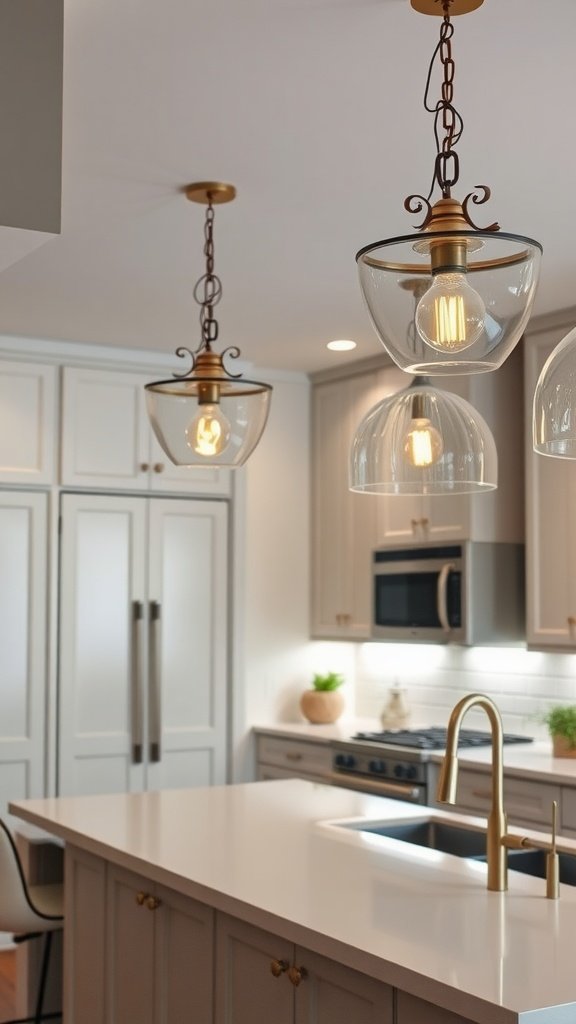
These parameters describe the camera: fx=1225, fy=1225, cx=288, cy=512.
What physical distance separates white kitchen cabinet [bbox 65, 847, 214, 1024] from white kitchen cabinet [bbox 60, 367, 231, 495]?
2460mm

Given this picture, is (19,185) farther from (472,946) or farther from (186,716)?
(186,716)

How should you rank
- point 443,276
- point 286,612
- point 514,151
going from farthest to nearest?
point 286,612, point 514,151, point 443,276

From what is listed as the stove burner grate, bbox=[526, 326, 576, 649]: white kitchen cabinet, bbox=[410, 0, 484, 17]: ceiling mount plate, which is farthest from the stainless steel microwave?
bbox=[410, 0, 484, 17]: ceiling mount plate

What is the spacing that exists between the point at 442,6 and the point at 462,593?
3.03 meters

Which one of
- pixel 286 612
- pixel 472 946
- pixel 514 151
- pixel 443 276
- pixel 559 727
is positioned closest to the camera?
pixel 443 276

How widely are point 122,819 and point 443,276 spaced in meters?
2.03

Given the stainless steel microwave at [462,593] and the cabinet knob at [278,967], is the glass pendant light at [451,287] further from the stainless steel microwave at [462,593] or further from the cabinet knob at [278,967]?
the stainless steel microwave at [462,593]

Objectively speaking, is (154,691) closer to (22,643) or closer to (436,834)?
(22,643)

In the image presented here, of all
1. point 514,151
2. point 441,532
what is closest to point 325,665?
point 441,532

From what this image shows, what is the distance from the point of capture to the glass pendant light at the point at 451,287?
5.64ft

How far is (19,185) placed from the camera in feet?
6.99

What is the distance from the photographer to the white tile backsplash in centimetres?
517

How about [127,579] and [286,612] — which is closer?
[127,579]

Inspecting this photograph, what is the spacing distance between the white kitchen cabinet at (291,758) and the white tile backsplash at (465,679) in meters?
0.60
